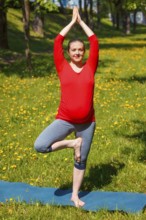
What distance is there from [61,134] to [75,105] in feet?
1.62

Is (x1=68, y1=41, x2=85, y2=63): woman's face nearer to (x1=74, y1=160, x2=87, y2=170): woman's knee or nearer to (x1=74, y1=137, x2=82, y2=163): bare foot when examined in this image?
(x1=74, y1=137, x2=82, y2=163): bare foot

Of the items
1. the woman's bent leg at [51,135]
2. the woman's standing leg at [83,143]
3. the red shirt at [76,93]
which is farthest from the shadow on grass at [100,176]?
the red shirt at [76,93]

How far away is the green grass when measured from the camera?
24.0ft

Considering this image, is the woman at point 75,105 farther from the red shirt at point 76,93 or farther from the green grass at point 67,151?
the green grass at point 67,151

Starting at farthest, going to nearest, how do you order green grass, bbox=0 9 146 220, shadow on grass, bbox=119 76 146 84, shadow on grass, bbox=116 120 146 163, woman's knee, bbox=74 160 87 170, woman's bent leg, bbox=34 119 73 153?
shadow on grass, bbox=119 76 146 84
shadow on grass, bbox=116 120 146 163
green grass, bbox=0 9 146 220
woman's knee, bbox=74 160 87 170
woman's bent leg, bbox=34 119 73 153

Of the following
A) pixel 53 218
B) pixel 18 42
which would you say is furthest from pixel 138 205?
pixel 18 42

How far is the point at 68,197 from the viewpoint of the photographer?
6.86 m

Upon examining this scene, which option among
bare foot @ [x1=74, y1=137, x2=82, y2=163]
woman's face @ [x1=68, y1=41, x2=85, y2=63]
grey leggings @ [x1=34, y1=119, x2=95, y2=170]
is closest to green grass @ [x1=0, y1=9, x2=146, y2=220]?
→ bare foot @ [x1=74, y1=137, x2=82, y2=163]

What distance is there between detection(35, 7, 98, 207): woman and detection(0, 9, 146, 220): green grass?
1.03 metres

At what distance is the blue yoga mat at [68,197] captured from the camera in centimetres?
637

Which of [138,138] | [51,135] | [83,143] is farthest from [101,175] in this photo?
[138,138]

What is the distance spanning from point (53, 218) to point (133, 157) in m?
3.06

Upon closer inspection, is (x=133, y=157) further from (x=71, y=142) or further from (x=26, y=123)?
(x=26, y=123)

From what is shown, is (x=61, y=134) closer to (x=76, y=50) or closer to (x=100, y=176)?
(x=76, y=50)
